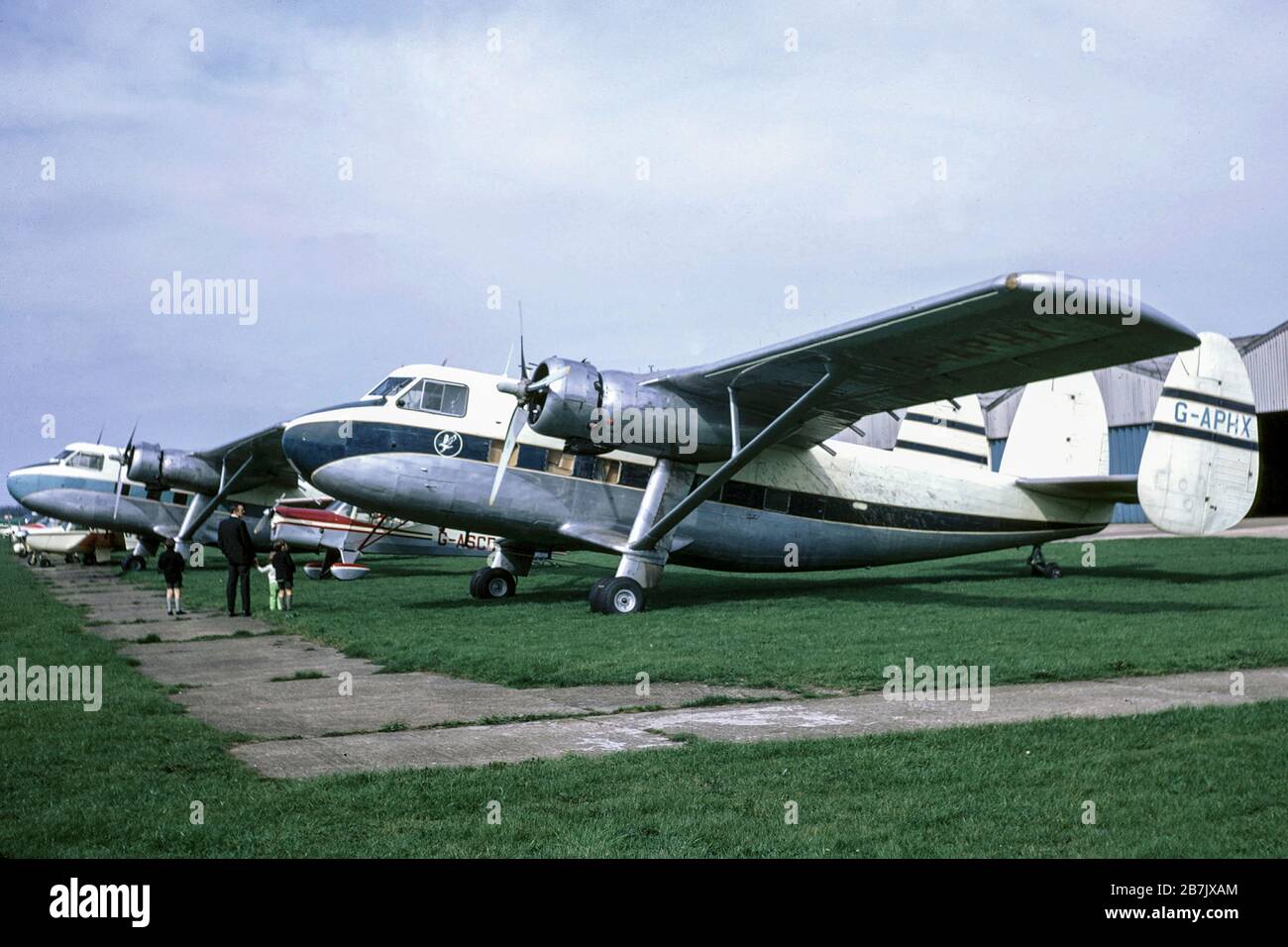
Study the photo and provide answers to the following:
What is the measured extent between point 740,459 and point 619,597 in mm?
2942

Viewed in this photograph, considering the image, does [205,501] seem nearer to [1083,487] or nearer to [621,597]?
[621,597]

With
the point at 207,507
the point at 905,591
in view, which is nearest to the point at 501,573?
the point at 905,591

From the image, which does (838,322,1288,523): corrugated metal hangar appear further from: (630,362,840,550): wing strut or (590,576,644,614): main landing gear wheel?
(590,576,644,614): main landing gear wheel

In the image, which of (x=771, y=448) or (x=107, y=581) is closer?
(x=771, y=448)

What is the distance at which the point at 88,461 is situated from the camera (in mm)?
36500

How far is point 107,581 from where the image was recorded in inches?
1244

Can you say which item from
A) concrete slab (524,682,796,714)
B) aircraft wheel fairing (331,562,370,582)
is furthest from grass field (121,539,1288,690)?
aircraft wheel fairing (331,562,370,582)

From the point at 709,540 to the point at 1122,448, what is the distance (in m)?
37.0

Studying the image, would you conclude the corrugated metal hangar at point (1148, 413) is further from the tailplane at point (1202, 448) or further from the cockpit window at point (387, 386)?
the cockpit window at point (387, 386)

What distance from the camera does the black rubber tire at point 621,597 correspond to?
1639 cm

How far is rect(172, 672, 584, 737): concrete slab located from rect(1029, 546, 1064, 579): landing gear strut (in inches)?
602

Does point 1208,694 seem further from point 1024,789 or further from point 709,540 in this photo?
point 709,540
